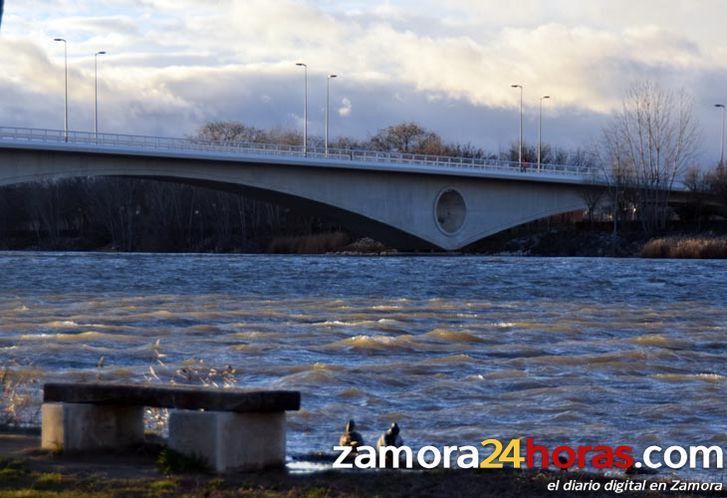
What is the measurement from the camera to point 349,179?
218 ft

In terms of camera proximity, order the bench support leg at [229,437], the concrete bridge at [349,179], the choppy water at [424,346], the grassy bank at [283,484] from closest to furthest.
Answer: the grassy bank at [283,484] < the bench support leg at [229,437] < the choppy water at [424,346] < the concrete bridge at [349,179]

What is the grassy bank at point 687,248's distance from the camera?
2491 inches

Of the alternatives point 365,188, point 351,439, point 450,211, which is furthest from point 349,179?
point 351,439

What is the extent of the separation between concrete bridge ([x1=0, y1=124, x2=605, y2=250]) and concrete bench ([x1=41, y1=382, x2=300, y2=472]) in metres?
45.8

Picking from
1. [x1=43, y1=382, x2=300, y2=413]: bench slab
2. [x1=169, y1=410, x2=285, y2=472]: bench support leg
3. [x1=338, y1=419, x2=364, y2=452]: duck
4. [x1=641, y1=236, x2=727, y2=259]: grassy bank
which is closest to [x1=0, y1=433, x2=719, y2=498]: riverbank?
[x1=169, y1=410, x2=285, y2=472]: bench support leg

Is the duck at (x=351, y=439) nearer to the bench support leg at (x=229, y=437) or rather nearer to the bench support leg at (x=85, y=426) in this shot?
the bench support leg at (x=229, y=437)

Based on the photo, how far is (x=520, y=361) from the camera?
18.7 meters

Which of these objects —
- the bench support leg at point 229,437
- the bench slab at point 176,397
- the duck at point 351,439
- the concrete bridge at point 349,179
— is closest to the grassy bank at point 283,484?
the bench support leg at point 229,437

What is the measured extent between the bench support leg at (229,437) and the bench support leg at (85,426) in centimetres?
80

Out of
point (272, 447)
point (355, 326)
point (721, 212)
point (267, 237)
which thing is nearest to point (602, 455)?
point (272, 447)

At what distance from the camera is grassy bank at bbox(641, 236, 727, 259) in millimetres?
63281

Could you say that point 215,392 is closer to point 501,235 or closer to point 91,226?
point 501,235

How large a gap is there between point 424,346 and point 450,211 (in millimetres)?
53516

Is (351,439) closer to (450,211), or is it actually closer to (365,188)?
(365,188)
